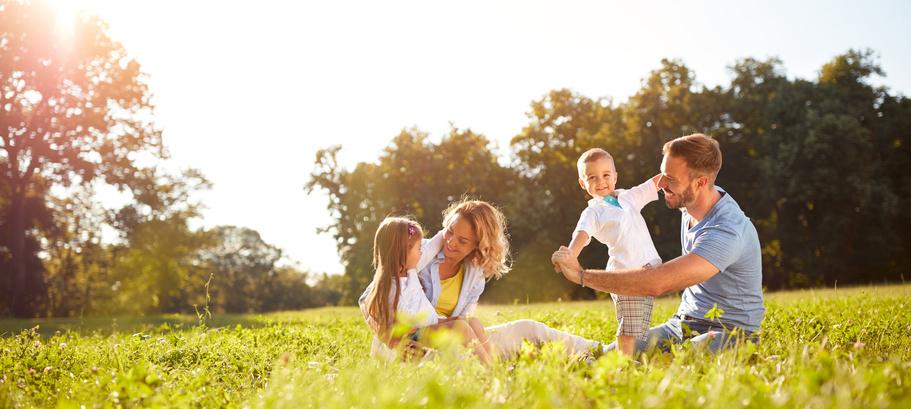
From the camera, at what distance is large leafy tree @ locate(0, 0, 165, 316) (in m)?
21.9

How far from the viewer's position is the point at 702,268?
4.14 metres

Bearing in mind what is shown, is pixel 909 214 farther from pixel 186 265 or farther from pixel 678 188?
pixel 186 265

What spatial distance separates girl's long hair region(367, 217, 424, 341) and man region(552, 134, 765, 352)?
1327mm

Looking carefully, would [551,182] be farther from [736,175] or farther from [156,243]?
[156,243]

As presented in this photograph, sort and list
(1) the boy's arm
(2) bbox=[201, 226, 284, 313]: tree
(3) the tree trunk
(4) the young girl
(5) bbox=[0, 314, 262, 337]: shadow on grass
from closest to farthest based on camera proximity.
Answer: (4) the young girl
(1) the boy's arm
(5) bbox=[0, 314, 262, 337]: shadow on grass
(3) the tree trunk
(2) bbox=[201, 226, 284, 313]: tree

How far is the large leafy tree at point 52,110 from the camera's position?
2188 centimetres

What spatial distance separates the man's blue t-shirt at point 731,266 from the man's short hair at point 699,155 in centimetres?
27

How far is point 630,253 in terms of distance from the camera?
541cm

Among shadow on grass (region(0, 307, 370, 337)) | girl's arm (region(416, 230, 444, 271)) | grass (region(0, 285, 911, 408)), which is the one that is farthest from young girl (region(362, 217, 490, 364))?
shadow on grass (region(0, 307, 370, 337))

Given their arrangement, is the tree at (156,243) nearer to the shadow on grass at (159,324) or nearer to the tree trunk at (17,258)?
the tree trunk at (17,258)

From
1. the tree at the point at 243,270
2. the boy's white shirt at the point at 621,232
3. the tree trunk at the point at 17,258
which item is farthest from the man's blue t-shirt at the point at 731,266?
the tree at the point at 243,270

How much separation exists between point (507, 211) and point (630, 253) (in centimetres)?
2549

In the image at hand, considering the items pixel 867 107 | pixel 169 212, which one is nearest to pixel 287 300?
pixel 169 212

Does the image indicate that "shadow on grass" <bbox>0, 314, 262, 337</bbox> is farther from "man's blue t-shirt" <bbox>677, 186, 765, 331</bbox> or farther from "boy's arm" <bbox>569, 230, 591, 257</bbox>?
"man's blue t-shirt" <bbox>677, 186, 765, 331</bbox>
